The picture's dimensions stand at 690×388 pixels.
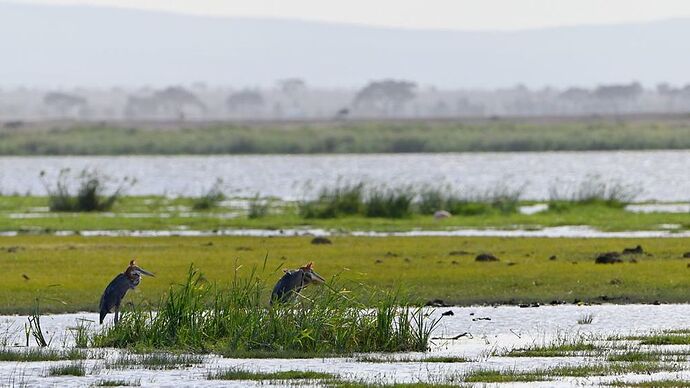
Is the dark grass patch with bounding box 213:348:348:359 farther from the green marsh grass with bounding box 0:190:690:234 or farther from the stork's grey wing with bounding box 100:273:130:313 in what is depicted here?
the green marsh grass with bounding box 0:190:690:234

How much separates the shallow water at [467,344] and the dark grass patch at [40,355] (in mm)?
271

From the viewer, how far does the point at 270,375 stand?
15.3 m

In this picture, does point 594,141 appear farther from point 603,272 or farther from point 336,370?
point 336,370

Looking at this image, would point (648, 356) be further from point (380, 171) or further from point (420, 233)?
point (380, 171)

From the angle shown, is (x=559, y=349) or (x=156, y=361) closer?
(x=156, y=361)

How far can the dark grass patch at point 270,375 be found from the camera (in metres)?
15.2

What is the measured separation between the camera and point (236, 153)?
9906cm

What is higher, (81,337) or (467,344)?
(81,337)

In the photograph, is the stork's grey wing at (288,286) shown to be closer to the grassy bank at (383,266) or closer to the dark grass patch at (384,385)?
the grassy bank at (383,266)

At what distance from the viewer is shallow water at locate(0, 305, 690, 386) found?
1531cm

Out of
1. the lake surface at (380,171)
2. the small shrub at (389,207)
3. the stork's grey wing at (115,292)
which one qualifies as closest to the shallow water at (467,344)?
the stork's grey wing at (115,292)

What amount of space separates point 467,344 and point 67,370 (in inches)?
196

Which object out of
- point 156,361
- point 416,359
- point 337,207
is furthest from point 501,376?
point 337,207

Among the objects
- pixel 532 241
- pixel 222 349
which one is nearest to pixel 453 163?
pixel 532 241
